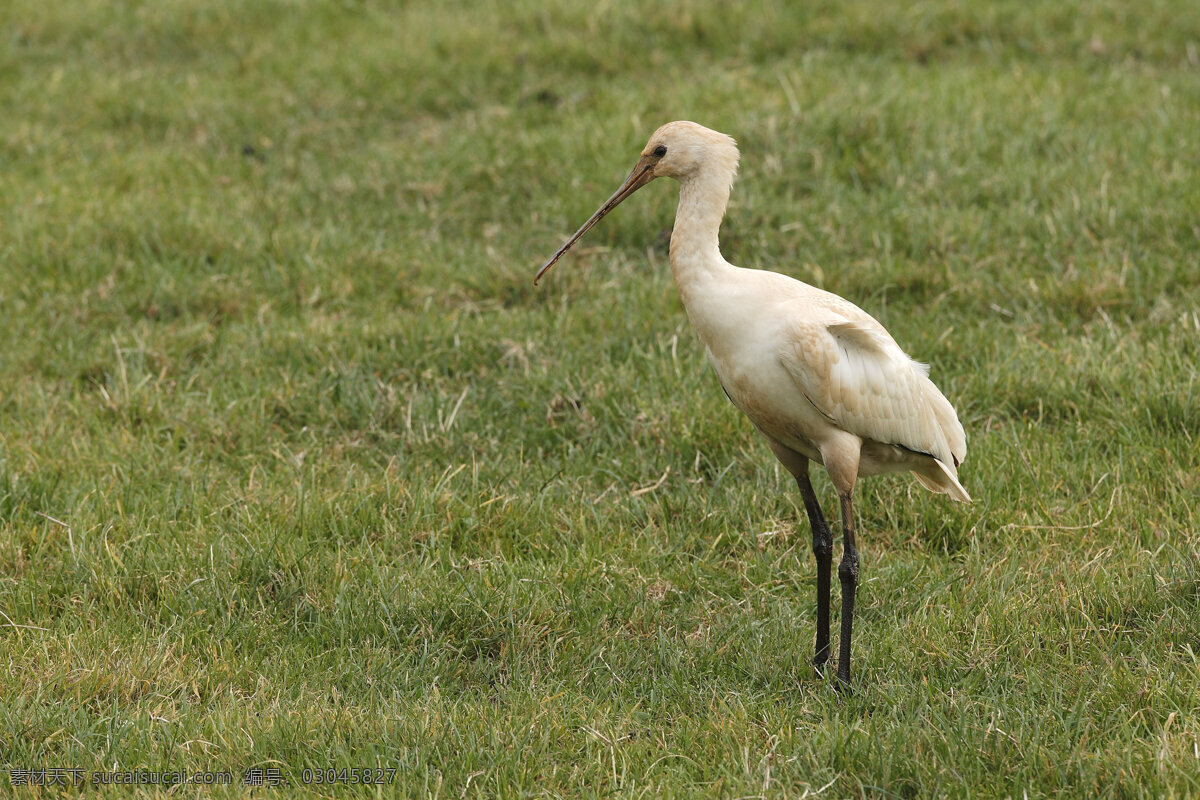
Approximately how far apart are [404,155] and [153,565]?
455 cm

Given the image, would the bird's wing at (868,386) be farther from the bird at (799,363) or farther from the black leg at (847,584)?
the black leg at (847,584)

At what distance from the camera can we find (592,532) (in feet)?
17.8

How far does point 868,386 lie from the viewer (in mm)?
4609

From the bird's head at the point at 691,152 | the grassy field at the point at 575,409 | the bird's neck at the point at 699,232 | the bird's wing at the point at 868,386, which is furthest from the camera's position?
the bird's head at the point at 691,152

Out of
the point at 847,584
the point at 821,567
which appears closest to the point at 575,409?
the point at 821,567

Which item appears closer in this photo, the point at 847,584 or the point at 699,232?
the point at 699,232

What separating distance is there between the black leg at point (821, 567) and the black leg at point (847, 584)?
85mm

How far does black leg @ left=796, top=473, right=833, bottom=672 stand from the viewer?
4715 mm

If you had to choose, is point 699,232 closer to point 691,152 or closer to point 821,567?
point 691,152

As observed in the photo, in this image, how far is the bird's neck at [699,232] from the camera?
179 inches

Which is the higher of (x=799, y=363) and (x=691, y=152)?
(x=691, y=152)

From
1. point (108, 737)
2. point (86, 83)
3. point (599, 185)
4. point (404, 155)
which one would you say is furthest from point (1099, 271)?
point (86, 83)

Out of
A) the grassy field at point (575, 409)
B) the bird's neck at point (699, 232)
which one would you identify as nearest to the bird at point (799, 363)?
the bird's neck at point (699, 232)

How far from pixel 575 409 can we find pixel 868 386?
1.91 metres
